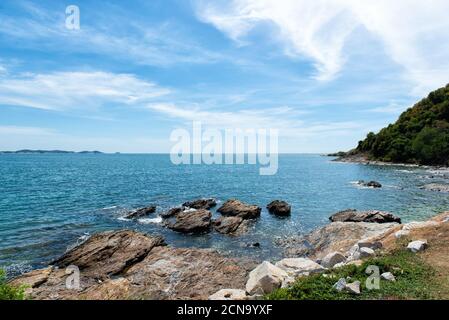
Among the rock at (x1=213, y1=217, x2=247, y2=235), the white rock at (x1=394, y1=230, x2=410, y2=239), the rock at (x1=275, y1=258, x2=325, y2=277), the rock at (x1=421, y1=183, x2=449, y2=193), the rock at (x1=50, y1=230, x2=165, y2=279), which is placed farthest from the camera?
the rock at (x1=421, y1=183, x2=449, y2=193)

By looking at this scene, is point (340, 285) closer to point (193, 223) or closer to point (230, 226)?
point (230, 226)

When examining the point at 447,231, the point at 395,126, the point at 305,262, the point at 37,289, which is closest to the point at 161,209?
the point at 37,289

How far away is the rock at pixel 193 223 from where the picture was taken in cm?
3525

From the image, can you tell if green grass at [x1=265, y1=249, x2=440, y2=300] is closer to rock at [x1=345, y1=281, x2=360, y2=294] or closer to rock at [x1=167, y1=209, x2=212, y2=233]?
rock at [x1=345, y1=281, x2=360, y2=294]

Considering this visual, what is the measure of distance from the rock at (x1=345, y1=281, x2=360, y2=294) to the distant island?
12919 centimetres

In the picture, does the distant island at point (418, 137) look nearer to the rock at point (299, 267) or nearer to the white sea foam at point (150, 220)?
the white sea foam at point (150, 220)

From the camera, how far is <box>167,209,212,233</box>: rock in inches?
1388

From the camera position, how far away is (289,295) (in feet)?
39.3

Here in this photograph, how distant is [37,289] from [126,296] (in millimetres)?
5938

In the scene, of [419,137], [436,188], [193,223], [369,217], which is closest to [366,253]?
[369,217]

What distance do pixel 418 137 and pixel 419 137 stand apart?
0.82 m

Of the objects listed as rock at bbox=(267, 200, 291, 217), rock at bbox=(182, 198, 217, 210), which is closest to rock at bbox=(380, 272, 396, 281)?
rock at bbox=(267, 200, 291, 217)

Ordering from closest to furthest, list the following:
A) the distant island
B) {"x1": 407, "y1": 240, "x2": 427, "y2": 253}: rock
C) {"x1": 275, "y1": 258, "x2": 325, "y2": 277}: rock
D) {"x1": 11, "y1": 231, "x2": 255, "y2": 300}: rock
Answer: {"x1": 275, "y1": 258, "x2": 325, "y2": 277}: rock
{"x1": 407, "y1": 240, "x2": 427, "y2": 253}: rock
{"x1": 11, "y1": 231, "x2": 255, "y2": 300}: rock
the distant island

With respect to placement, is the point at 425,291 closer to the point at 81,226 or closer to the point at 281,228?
the point at 281,228
